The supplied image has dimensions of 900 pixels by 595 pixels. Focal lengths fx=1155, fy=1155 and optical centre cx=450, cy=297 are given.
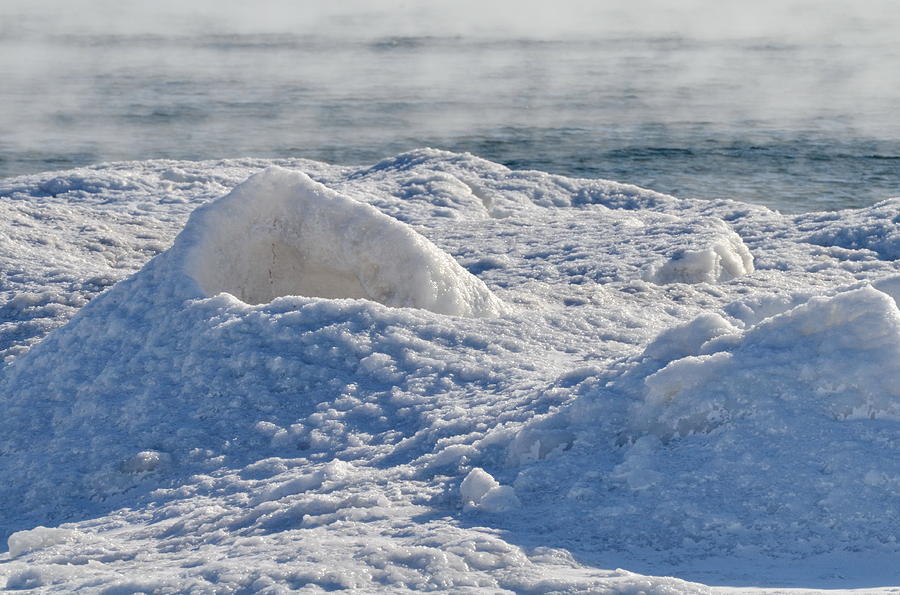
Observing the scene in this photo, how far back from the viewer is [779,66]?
2016 cm

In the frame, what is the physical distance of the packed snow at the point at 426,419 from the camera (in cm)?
274

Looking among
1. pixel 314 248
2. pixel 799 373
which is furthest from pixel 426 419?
pixel 314 248

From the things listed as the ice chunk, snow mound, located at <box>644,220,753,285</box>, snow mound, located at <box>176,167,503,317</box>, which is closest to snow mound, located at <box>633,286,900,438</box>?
the ice chunk

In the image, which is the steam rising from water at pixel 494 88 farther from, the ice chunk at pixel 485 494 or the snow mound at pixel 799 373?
the ice chunk at pixel 485 494

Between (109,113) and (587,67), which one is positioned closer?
(109,113)

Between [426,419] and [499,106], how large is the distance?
14.5 metres

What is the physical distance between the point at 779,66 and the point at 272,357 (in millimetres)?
17876

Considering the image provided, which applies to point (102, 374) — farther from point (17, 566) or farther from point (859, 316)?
point (859, 316)

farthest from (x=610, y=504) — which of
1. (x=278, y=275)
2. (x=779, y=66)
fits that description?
(x=779, y=66)

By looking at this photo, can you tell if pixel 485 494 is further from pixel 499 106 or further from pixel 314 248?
pixel 499 106

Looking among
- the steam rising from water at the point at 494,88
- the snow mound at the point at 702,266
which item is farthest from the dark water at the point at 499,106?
the snow mound at the point at 702,266

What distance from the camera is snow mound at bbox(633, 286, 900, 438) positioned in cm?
303

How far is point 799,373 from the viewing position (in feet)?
10.2

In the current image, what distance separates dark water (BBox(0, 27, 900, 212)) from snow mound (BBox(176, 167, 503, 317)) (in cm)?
766
